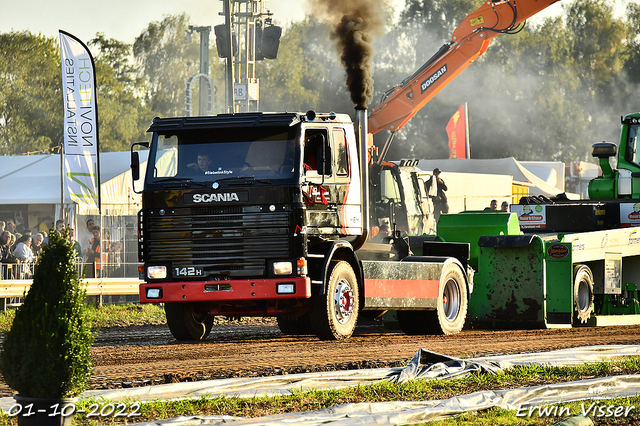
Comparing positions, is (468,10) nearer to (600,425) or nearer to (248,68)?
(248,68)

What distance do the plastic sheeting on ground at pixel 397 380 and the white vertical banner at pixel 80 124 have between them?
10754 millimetres

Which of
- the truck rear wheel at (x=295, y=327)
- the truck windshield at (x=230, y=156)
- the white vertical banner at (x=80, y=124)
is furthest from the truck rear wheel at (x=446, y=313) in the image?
the white vertical banner at (x=80, y=124)

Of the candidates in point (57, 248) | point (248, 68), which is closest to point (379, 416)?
point (57, 248)

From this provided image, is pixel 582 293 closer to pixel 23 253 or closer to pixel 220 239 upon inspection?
pixel 220 239

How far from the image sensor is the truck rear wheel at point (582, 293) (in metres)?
14.0

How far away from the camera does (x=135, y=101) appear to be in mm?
70312

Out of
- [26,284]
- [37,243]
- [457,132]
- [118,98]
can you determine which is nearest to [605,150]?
[26,284]

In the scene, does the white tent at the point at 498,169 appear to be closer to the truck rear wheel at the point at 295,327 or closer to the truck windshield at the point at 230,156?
the truck rear wheel at the point at 295,327

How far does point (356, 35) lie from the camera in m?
15.4

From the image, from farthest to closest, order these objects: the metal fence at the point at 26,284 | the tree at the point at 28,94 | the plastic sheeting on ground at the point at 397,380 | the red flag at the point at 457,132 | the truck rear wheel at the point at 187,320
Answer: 1. the tree at the point at 28,94
2. the red flag at the point at 457,132
3. the metal fence at the point at 26,284
4. the truck rear wheel at the point at 187,320
5. the plastic sheeting on ground at the point at 397,380

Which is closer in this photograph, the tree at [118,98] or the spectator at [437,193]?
the spectator at [437,193]

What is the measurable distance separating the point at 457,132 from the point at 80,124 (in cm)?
3162

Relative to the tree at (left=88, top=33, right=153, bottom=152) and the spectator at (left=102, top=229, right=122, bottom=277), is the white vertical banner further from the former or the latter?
the tree at (left=88, top=33, right=153, bottom=152)

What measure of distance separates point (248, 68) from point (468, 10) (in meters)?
47.1
